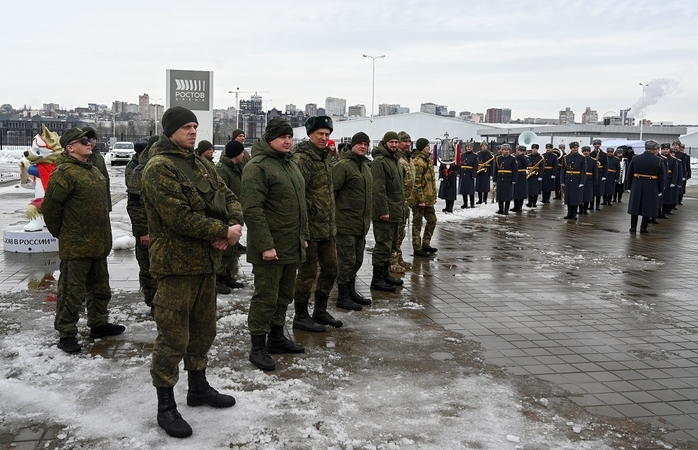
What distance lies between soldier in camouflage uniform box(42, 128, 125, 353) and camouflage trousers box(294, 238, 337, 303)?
70.6 inches

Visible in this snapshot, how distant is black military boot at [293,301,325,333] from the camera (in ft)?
20.6

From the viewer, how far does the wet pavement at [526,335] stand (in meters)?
4.50

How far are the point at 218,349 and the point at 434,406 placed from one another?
6.74 feet

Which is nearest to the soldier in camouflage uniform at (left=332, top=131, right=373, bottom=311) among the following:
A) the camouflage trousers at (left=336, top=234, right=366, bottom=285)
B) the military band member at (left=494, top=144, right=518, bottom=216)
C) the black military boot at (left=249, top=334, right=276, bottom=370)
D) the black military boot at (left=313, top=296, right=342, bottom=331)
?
the camouflage trousers at (left=336, top=234, right=366, bottom=285)

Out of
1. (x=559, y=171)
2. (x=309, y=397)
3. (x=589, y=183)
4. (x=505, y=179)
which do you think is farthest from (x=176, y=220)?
(x=559, y=171)

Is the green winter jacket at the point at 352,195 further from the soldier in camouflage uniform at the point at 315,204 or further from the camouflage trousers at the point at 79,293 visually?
the camouflage trousers at the point at 79,293

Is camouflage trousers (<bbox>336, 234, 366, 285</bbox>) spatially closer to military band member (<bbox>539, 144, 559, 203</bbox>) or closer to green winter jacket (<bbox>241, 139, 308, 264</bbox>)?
green winter jacket (<bbox>241, 139, 308, 264</bbox>)

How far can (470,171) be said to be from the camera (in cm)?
1941

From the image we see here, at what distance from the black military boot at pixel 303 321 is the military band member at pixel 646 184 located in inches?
419

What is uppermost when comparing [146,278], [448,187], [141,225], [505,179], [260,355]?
[505,179]

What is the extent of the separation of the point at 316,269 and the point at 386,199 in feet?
7.02

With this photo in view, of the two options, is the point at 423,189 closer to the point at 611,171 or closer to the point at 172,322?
the point at 172,322

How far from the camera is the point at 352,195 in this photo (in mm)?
7035

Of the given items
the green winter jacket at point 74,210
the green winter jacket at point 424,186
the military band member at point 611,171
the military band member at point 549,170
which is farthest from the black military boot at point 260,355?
the military band member at point 611,171
